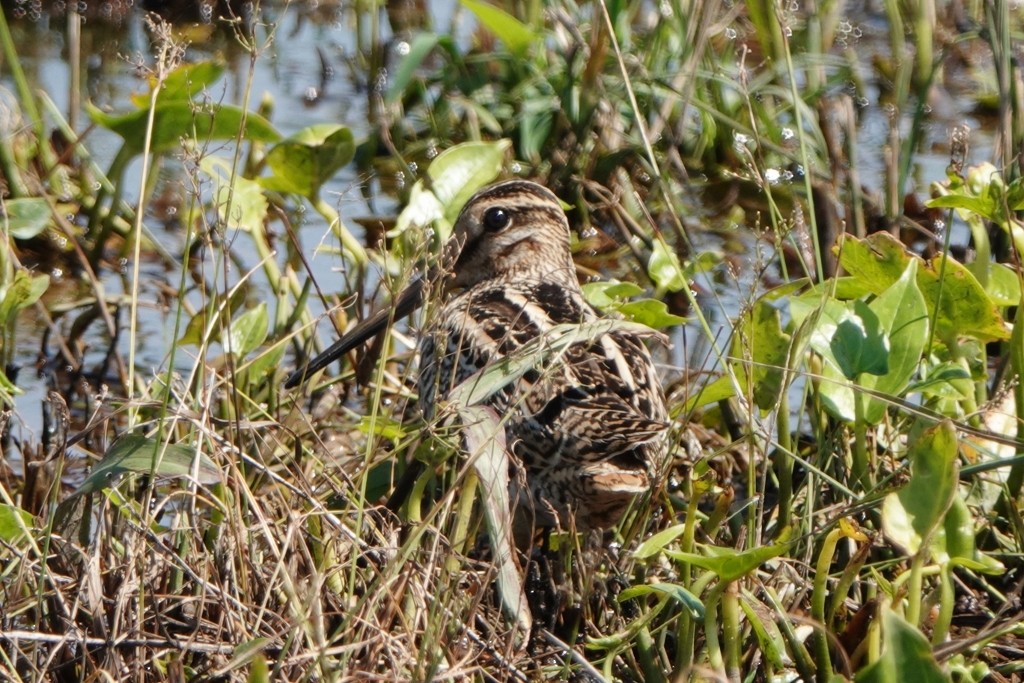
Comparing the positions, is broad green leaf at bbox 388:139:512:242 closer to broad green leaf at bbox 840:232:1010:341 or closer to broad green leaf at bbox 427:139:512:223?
broad green leaf at bbox 427:139:512:223

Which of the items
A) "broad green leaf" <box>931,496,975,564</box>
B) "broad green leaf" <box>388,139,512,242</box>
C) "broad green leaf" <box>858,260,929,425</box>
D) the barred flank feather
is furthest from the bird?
"broad green leaf" <box>931,496,975,564</box>

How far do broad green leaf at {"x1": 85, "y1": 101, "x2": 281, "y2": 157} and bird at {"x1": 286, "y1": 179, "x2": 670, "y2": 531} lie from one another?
52 centimetres

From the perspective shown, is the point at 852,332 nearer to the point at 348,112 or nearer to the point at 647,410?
the point at 647,410

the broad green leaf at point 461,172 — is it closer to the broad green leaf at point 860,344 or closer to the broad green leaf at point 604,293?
the broad green leaf at point 604,293

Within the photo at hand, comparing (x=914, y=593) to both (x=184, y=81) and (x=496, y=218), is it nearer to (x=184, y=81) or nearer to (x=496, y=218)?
(x=496, y=218)

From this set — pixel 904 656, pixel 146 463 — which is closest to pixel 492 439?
pixel 146 463

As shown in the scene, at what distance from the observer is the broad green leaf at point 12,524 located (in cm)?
224

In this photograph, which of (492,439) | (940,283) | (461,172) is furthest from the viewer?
(461,172)

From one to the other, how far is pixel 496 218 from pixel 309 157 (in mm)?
489

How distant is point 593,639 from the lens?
2389 mm

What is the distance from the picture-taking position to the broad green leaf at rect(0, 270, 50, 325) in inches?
114

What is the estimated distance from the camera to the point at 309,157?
3721 millimetres

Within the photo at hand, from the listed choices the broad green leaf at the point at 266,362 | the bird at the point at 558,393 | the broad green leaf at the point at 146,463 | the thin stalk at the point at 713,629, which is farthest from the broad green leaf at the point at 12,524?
the thin stalk at the point at 713,629

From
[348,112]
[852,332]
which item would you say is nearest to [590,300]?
[852,332]
